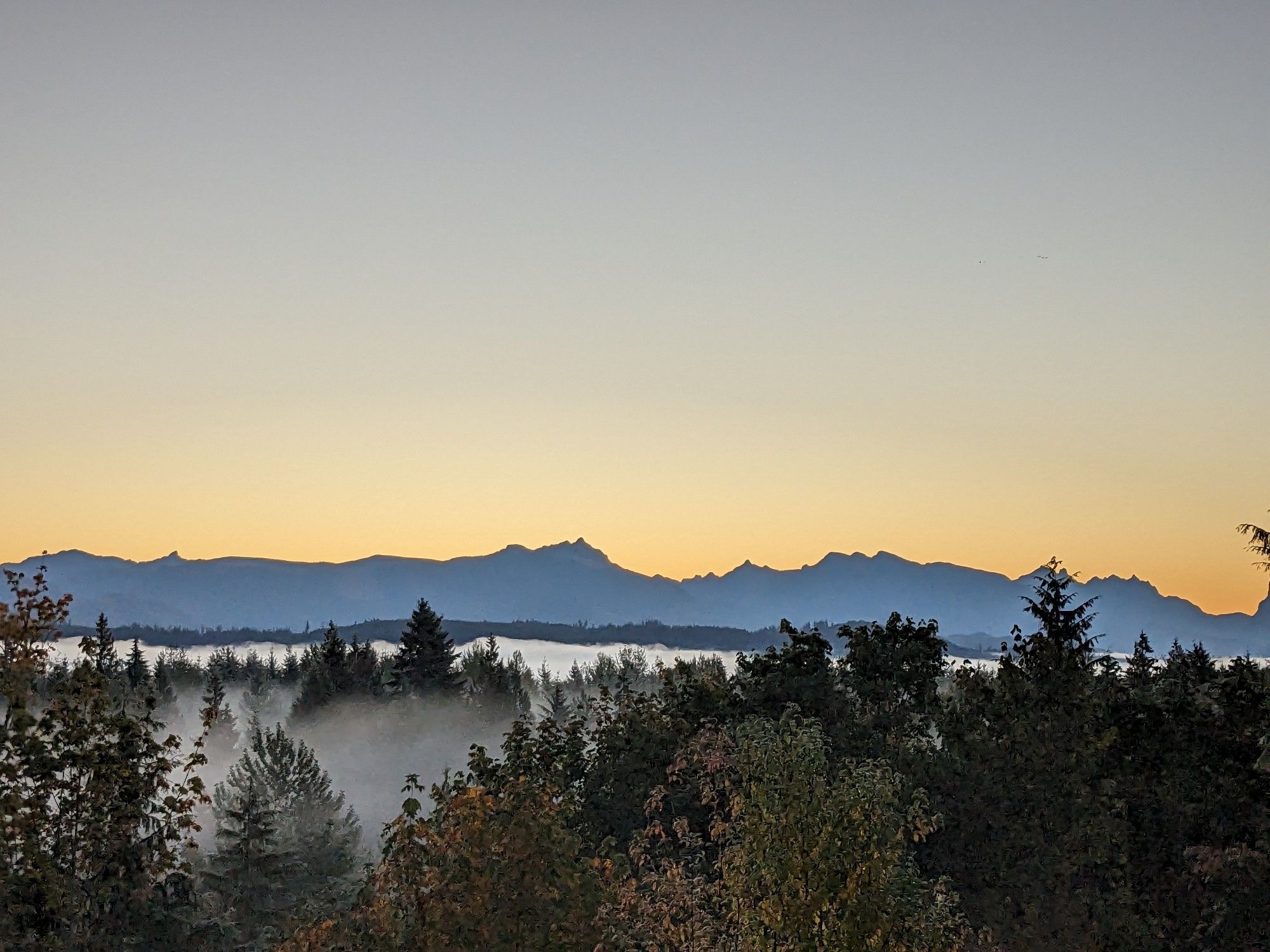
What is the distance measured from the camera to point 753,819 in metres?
20.9

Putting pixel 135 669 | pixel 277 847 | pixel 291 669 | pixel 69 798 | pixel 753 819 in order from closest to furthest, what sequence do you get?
pixel 69 798 < pixel 753 819 < pixel 277 847 < pixel 135 669 < pixel 291 669

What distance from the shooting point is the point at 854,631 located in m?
40.8

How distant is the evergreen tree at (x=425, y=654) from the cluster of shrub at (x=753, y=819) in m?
32.2

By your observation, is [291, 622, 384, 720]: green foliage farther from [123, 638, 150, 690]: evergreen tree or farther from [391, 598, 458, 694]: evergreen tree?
[123, 638, 150, 690]: evergreen tree

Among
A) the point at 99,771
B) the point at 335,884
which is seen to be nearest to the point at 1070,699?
the point at 99,771

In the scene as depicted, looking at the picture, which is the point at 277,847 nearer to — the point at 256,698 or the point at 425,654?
the point at 425,654

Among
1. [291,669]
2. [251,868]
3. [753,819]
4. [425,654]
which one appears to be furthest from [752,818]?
[291,669]

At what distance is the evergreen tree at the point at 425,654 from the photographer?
9481cm

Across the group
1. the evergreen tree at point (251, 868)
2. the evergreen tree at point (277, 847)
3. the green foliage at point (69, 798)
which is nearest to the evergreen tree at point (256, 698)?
the evergreen tree at point (277, 847)

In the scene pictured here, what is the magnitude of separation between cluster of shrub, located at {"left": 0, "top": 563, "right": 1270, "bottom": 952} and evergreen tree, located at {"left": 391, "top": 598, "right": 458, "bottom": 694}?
3217cm

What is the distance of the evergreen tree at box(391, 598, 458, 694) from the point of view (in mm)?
94812

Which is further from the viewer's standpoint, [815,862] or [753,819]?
[753,819]

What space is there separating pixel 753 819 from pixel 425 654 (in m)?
77.1

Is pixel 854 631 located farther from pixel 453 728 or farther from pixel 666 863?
pixel 453 728
